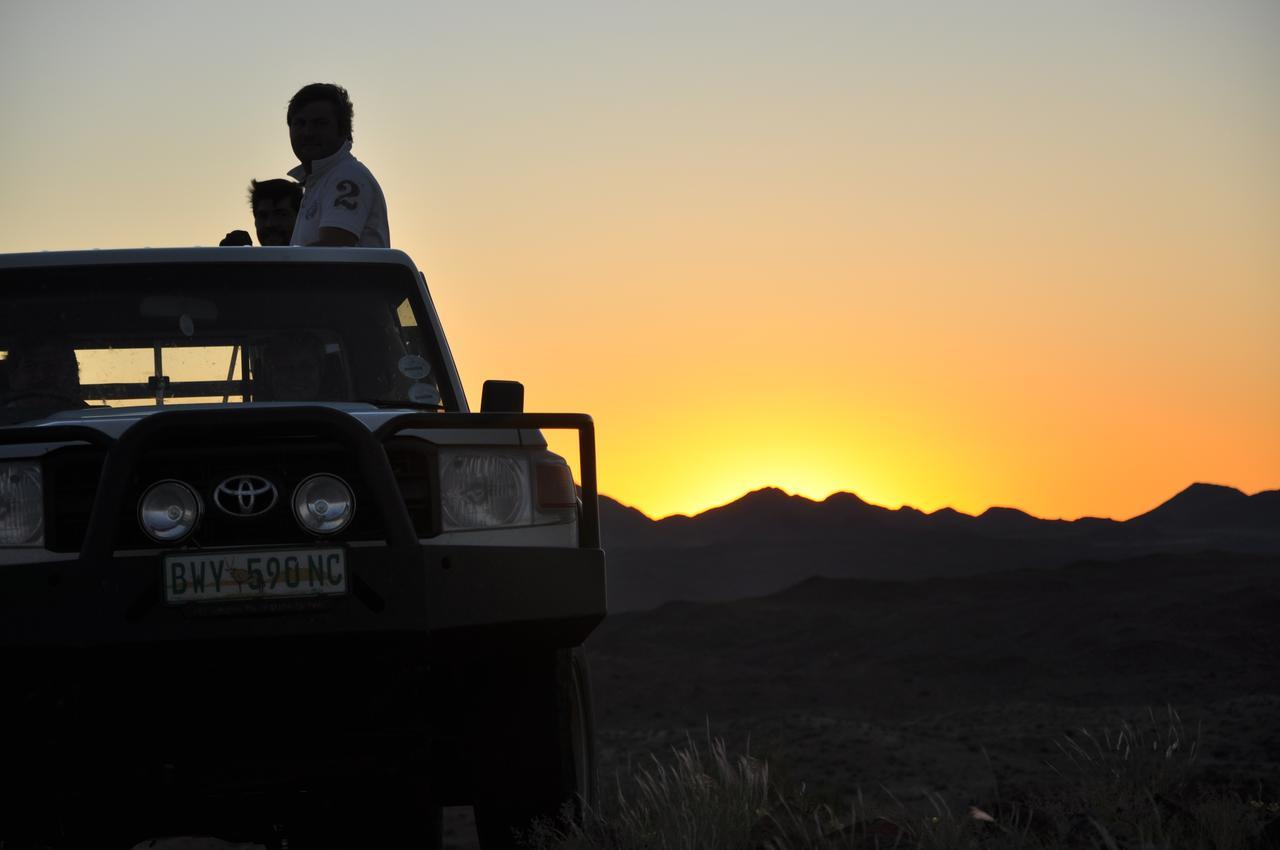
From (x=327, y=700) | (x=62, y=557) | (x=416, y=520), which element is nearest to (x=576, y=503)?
(x=416, y=520)

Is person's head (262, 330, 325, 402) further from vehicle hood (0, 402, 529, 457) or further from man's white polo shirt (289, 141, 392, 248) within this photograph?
man's white polo shirt (289, 141, 392, 248)

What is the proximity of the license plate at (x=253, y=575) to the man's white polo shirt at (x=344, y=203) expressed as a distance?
2468 mm

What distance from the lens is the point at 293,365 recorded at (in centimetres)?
543

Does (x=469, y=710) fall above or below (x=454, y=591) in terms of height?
below

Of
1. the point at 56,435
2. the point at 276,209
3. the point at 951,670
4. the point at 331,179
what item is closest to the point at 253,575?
the point at 56,435

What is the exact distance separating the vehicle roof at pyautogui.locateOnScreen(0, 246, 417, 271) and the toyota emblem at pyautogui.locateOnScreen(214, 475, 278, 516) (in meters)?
1.59

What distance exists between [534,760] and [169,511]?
130cm

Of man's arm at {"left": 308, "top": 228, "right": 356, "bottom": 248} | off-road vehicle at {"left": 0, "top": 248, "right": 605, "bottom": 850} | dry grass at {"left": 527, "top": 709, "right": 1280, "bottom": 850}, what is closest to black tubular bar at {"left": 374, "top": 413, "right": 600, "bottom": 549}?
off-road vehicle at {"left": 0, "top": 248, "right": 605, "bottom": 850}

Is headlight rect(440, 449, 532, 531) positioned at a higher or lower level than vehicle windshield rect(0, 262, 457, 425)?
lower

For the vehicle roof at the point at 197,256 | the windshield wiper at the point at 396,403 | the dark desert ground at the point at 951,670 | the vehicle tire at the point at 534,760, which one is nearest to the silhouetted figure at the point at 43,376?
the vehicle roof at the point at 197,256

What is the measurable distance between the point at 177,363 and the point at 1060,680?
51721 mm

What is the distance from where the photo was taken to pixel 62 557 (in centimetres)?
403

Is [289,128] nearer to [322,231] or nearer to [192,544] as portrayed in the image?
[322,231]

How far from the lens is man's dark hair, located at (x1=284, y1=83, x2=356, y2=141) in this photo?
6.58m
